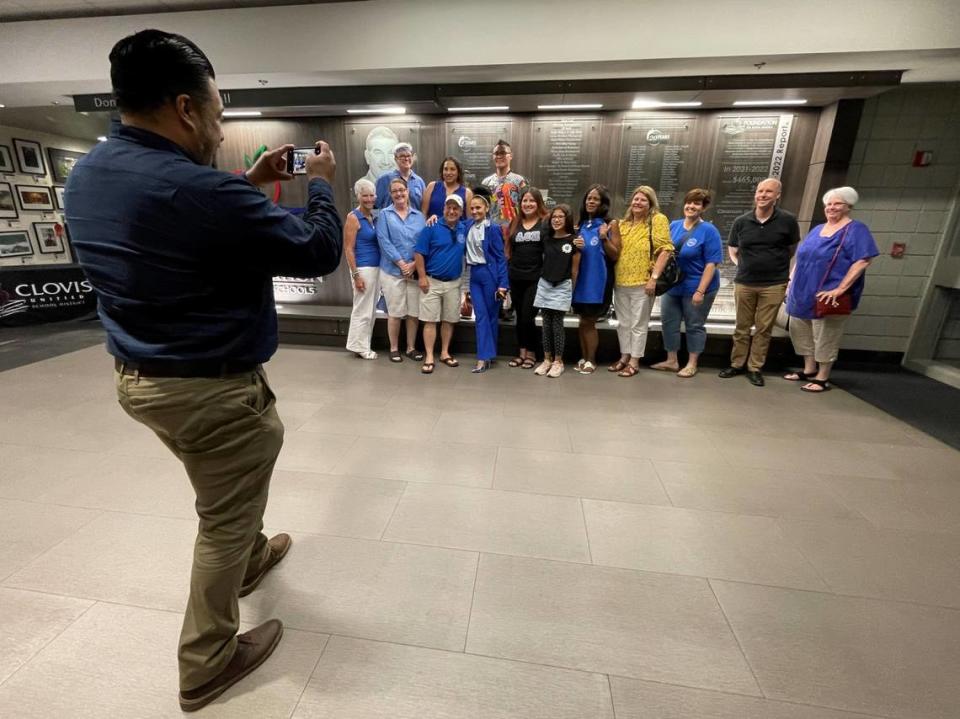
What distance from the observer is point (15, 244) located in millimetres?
6414

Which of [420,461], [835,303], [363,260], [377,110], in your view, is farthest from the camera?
[377,110]

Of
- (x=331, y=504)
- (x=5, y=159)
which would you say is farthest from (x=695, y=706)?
(x=5, y=159)

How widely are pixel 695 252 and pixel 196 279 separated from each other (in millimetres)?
3938

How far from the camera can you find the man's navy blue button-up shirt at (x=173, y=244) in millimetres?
938

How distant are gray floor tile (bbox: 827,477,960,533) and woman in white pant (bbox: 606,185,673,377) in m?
1.97

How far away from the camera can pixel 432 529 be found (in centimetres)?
196

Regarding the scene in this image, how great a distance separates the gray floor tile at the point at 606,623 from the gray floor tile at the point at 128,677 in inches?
22.9

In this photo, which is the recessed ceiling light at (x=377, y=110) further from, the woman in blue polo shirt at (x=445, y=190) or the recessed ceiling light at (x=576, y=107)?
the recessed ceiling light at (x=576, y=107)

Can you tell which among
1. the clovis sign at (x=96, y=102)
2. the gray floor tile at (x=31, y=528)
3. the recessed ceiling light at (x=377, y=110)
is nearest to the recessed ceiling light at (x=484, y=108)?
the recessed ceiling light at (x=377, y=110)

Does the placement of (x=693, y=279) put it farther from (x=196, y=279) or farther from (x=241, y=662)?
(x=241, y=662)

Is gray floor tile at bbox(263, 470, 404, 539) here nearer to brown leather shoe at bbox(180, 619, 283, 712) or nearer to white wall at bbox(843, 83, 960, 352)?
brown leather shoe at bbox(180, 619, 283, 712)

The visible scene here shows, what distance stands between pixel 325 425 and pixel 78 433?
4.97 feet

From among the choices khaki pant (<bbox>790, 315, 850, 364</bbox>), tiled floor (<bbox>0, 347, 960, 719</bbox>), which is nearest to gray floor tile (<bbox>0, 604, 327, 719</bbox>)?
tiled floor (<bbox>0, 347, 960, 719</bbox>)

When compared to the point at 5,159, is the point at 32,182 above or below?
below
